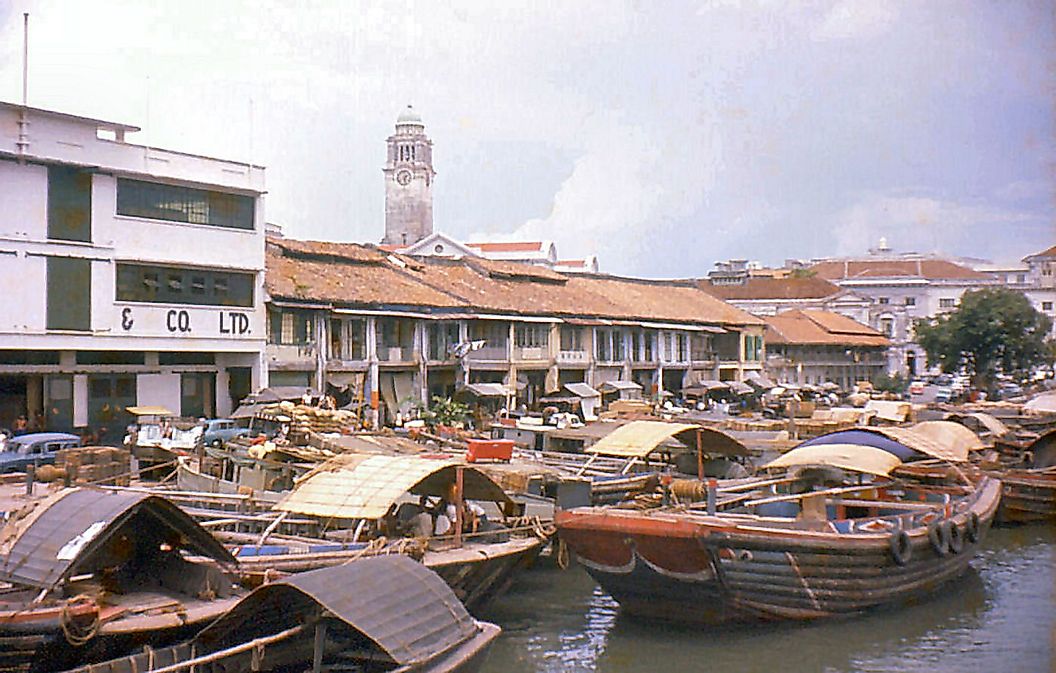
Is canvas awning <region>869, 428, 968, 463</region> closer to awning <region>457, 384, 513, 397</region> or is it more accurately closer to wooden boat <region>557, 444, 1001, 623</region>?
wooden boat <region>557, 444, 1001, 623</region>

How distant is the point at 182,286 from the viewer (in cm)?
2609

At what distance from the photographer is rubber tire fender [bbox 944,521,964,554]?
14961mm

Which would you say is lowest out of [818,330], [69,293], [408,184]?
[69,293]

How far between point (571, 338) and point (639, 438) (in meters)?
18.8

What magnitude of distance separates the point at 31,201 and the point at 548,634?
49.0 feet

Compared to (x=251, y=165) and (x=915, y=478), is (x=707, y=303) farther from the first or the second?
(x=915, y=478)

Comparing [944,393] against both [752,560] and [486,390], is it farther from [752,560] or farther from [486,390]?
[752,560]

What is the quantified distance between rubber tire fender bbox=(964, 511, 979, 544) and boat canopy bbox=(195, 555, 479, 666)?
832 centimetres

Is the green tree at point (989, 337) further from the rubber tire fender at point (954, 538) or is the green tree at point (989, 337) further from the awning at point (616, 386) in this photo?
the rubber tire fender at point (954, 538)

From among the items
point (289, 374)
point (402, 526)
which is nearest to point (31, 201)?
point (289, 374)

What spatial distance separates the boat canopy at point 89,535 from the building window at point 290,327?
683 inches

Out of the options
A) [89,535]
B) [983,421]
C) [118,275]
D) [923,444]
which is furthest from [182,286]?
[983,421]

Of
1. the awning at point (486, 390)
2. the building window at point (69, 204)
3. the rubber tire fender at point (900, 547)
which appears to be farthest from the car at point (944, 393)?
the rubber tire fender at point (900, 547)

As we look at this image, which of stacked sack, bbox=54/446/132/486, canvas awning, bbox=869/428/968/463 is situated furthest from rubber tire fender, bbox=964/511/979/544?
stacked sack, bbox=54/446/132/486
